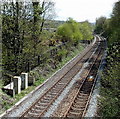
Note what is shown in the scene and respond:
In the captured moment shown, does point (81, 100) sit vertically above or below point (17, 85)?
below

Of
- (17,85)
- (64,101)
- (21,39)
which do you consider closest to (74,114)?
(64,101)

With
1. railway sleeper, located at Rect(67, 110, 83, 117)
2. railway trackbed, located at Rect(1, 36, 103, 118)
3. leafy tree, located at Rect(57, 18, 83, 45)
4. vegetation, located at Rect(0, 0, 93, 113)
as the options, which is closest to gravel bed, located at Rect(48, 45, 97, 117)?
railway trackbed, located at Rect(1, 36, 103, 118)

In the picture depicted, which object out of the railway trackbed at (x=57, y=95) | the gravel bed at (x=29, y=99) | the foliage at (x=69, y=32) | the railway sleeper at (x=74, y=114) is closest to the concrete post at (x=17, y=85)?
the gravel bed at (x=29, y=99)

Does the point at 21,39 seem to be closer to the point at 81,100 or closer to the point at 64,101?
the point at 64,101

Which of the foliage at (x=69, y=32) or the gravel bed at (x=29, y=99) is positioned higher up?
the foliage at (x=69, y=32)

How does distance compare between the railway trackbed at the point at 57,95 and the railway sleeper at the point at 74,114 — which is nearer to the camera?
the railway sleeper at the point at 74,114

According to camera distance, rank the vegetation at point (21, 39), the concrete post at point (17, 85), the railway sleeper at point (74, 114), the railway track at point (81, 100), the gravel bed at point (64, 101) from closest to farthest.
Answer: the railway sleeper at point (74, 114) → the railway track at point (81, 100) → the gravel bed at point (64, 101) → the concrete post at point (17, 85) → the vegetation at point (21, 39)

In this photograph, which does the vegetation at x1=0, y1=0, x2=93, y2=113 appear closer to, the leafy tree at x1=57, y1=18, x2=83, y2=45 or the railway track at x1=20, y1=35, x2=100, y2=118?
the railway track at x1=20, y1=35, x2=100, y2=118

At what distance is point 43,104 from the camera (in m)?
12.4

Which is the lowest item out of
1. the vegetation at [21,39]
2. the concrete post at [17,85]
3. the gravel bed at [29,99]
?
the gravel bed at [29,99]

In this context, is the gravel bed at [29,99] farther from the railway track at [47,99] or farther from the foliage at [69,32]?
the foliage at [69,32]

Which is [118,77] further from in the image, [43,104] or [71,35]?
[71,35]

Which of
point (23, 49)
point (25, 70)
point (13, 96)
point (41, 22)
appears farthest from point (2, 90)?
point (41, 22)

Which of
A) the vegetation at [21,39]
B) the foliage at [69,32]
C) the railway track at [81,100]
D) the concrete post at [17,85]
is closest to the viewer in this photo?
the railway track at [81,100]
